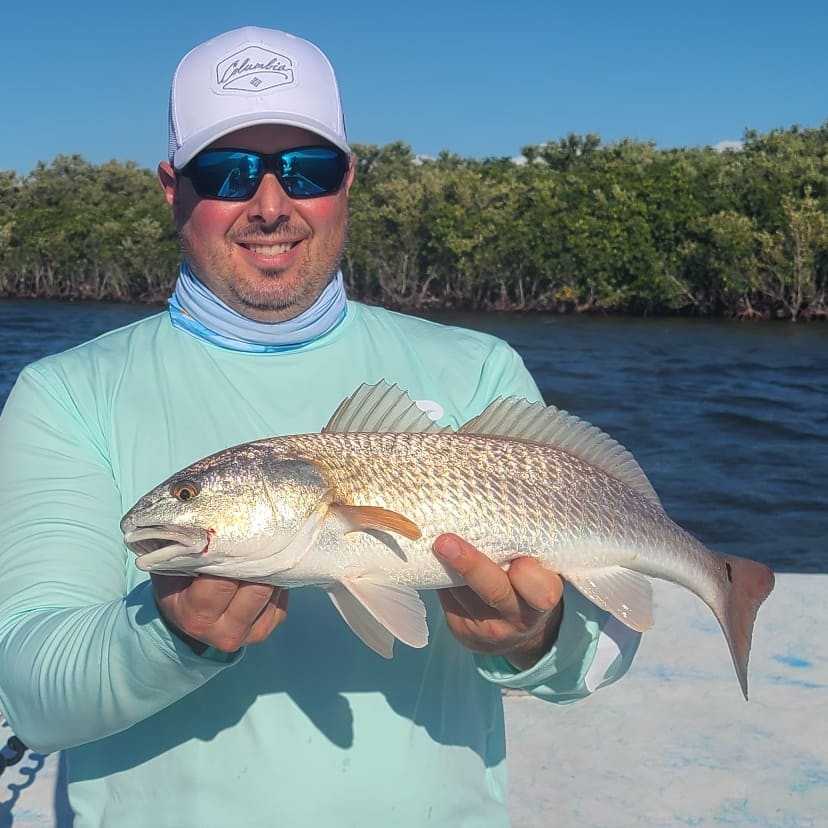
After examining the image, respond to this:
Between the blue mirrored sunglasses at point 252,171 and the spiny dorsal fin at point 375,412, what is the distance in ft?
1.85

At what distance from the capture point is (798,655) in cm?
455

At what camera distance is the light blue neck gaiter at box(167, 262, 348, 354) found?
2.42 meters

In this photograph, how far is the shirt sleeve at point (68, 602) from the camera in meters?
1.90

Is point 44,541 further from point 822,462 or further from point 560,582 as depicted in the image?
point 822,462

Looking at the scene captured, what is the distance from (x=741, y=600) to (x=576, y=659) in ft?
2.00

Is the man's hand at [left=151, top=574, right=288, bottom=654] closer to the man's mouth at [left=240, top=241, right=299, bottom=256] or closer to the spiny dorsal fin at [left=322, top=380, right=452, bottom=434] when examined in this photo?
the spiny dorsal fin at [left=322, top=380, right=452, bottom=434]

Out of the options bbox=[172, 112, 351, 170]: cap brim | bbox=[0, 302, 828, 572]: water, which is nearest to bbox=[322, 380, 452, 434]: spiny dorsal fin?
bbox=[172, 112, 351, 170]: cap brim

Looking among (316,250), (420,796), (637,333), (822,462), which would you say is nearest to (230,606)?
(420,796)

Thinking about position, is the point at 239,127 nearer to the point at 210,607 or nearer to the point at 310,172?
the point at 310,172

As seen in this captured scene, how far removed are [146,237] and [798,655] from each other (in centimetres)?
5748

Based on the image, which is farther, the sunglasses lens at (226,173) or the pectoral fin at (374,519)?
the sunglasses lens at (226,173)

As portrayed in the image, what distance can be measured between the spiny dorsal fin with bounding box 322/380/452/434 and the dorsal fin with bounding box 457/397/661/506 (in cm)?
15

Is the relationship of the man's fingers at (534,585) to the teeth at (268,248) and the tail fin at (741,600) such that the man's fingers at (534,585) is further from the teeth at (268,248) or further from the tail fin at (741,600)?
the teeth at (268,248)

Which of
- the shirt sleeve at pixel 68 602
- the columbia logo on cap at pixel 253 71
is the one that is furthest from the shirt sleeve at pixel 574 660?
the columbia logo on cap at pixel 253 71
